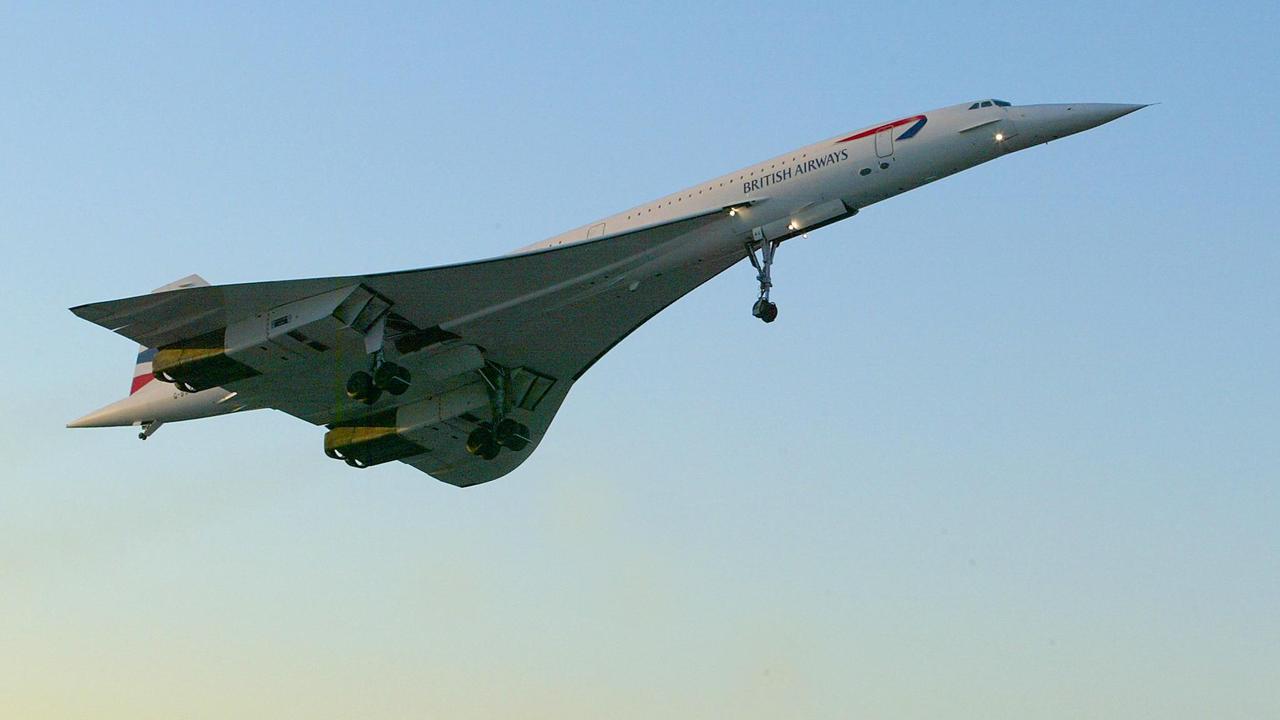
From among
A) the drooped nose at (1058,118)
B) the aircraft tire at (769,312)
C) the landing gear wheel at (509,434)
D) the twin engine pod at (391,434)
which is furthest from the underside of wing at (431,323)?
the drooped nose at (1058,118)

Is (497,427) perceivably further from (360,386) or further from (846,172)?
(846,172)

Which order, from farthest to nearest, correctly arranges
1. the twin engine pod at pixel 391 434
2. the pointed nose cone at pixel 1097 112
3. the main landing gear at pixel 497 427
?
the twin engine pod at pixel 391 434 → the main landing gear at pixel 497 427 → the pointed nose cone at pixel 1097 112

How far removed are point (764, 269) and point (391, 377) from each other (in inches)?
281

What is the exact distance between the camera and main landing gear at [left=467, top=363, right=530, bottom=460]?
106 ft

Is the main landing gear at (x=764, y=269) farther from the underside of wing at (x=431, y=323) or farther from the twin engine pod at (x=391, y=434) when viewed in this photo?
the twin engine pod at (x=391, y=434)

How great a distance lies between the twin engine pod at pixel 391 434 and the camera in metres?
33.3

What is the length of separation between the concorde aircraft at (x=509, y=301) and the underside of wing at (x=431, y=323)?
0.12 ft

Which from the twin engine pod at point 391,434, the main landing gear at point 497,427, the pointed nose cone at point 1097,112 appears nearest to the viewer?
the pointed nose cone at point 1097,112

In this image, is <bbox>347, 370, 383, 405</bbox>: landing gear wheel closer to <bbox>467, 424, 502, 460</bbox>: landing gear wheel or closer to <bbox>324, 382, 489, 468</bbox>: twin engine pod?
<bbox>467, 424, 502, 460</bbox>: landing gear wheel

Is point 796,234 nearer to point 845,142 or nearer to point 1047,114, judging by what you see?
point 845,142

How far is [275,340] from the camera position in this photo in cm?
2847

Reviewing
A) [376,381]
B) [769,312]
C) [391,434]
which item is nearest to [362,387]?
[376,381]

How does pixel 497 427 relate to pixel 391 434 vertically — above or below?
below

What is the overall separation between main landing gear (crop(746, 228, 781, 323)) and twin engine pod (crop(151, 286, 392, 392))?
6834 mm
